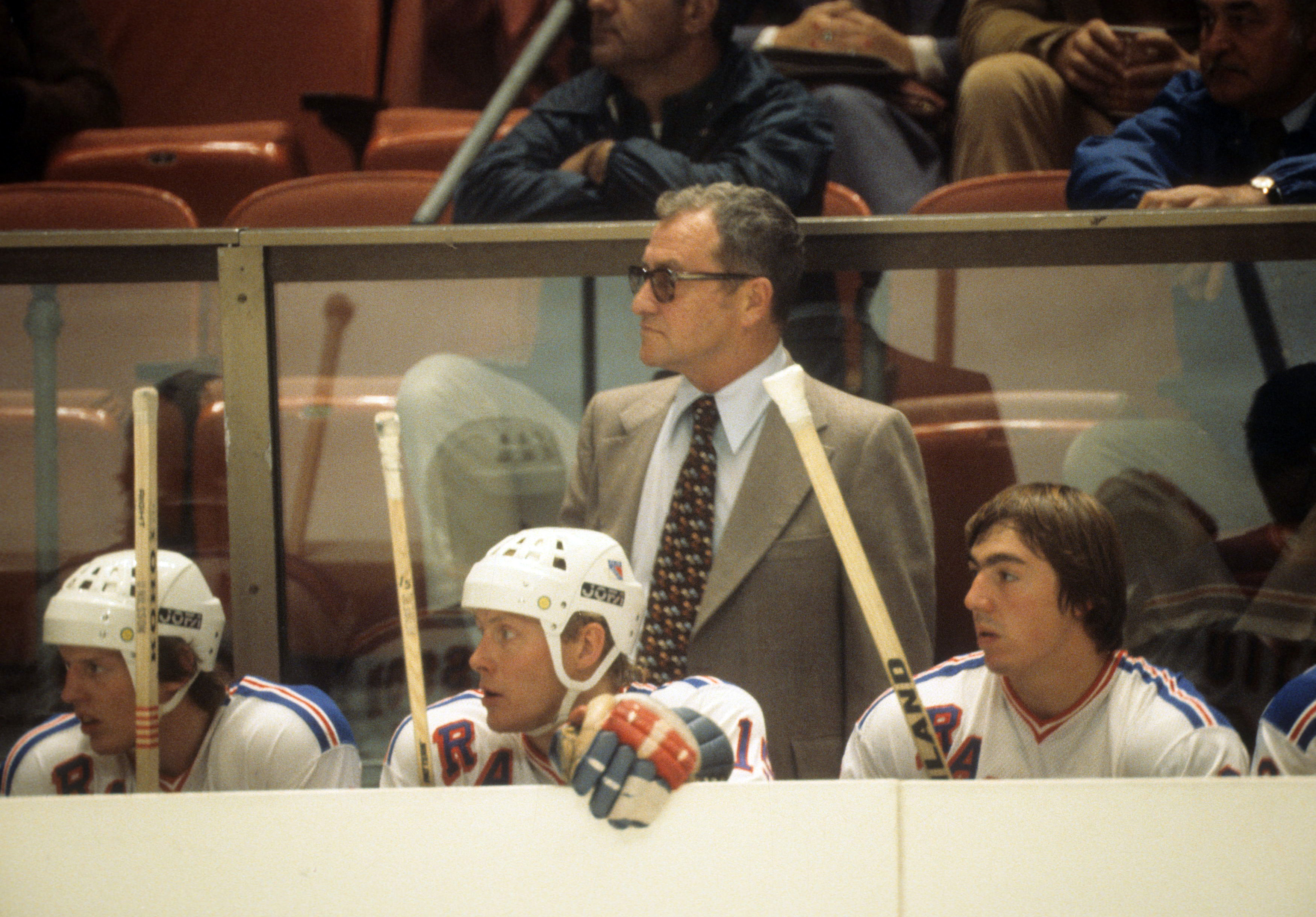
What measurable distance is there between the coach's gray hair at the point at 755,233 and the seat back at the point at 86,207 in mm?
1308

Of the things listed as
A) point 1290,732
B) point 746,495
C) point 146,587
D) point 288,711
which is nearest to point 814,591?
point 746,495

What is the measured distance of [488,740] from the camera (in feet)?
5.79

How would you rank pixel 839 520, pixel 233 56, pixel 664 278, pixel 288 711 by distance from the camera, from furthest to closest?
pixel 233 56 < pixel 664 278 < pixel 288 711 < pixel 839 520

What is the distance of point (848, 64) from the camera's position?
287 centimetres

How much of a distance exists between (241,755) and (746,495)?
0.81 m

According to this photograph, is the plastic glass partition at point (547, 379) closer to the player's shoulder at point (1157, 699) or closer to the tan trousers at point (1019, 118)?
the player's shoulder at point (1157, 699)

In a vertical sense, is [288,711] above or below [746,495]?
below

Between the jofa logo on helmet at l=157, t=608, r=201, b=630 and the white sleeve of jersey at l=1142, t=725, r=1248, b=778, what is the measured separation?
1.32m

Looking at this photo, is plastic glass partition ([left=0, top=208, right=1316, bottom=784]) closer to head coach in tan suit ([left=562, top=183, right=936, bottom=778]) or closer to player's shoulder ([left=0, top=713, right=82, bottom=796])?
head coach in tan suit ([left=562, top=183, right=936, bottom=778])

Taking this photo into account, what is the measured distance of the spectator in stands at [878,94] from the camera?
2809 mm

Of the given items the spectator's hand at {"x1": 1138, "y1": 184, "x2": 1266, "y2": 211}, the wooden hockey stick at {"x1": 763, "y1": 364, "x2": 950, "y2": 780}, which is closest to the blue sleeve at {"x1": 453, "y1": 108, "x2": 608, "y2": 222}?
the spectator's hand at {"x1": 1138, "y1": 184, "x2": 1266, "y2": 211}

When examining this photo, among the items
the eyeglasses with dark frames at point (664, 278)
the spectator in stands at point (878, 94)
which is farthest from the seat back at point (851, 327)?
the spectator in stands at point (878, 94)

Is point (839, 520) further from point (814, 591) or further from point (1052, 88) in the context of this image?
point (1052, 88)

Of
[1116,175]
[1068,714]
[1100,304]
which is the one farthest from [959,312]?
[1068,714]
